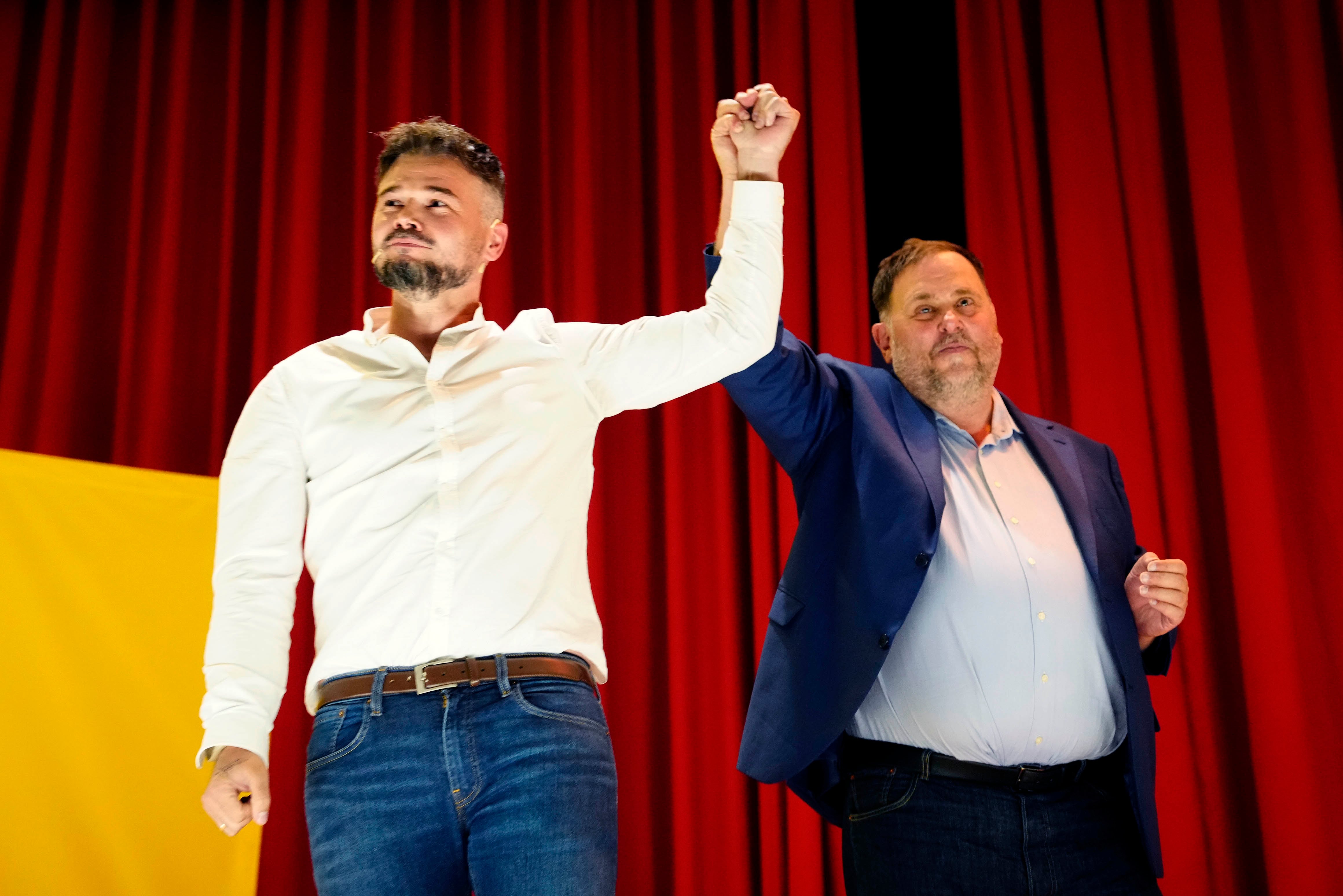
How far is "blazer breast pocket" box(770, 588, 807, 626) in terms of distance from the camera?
1.66 m

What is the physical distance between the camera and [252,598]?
1304 mm

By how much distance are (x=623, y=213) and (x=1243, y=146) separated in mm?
1745

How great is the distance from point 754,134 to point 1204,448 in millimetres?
1896

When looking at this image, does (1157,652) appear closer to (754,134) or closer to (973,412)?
(973,412)

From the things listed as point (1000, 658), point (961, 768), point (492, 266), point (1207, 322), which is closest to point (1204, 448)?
point (1207, 322)

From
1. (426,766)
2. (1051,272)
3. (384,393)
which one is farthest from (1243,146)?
(426,766)

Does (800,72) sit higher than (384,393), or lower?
higher

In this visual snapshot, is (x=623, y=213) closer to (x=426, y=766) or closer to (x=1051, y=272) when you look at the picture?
(x=1051, y=272)

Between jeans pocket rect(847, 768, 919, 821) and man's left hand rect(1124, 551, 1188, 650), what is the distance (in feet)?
1.54

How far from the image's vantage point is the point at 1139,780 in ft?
5.31

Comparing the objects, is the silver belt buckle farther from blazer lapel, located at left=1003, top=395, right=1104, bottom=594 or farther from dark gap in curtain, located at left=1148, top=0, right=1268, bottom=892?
dark gap in curtain, located at left=1148, top=0, right=1268, bottom=892

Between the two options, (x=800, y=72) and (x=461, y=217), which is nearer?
(x=461, y=217)

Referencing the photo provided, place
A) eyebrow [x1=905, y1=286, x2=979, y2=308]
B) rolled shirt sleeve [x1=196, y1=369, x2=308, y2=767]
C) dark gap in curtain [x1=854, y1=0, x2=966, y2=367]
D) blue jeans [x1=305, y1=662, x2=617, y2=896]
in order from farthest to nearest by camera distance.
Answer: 1. dark gap in curtain [x1=854, y1=0, x2=966, y2=367]
2. eyebrow [x1=905, y1=286, x2=979, y2=308]
3. rolled shirt sleeve [x1=196, y1=369, x2=308, y2=767]
4. blue jeans [x1=305, y1=662, x2=617, y2=896]

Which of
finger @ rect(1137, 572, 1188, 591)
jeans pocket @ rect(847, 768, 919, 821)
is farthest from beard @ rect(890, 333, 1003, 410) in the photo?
jeans pocket @ rect(847, 768, 919, 821)
